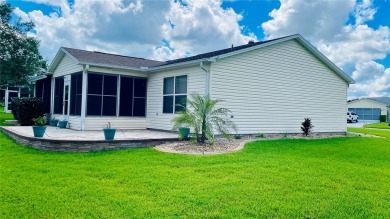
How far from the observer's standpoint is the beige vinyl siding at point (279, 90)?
11445mm

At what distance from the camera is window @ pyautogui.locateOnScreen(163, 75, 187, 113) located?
11.8 metres

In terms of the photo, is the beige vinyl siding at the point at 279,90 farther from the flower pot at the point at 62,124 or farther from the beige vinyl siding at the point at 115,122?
the flower pot at the point at 62,124

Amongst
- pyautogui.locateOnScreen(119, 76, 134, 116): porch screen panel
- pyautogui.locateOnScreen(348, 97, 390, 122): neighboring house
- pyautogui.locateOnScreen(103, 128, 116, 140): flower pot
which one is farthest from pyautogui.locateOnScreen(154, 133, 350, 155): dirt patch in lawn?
pyautogui.locateOnScreen(348, 97, 390, 122): neighboring house

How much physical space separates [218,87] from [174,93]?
6.87 feet

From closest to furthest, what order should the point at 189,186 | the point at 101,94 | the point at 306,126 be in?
the point at 189,186
the point at 101,94
the point at 306,126

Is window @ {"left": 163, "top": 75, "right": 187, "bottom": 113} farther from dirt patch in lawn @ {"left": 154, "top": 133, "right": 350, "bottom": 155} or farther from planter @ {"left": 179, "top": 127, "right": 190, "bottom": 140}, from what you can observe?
dirt patch in lawn @ {"left": 154, "top": 133, "right": 350, "bottom": 155}

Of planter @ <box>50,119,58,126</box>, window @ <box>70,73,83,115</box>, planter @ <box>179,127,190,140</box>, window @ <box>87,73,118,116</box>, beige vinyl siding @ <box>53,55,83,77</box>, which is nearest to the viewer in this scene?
planter @ <box>179,127,190,140</box>

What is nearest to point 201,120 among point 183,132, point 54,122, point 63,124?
point 183,132

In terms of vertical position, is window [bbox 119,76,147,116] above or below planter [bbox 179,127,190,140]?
above

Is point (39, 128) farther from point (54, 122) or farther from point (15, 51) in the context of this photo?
point (15, 51)

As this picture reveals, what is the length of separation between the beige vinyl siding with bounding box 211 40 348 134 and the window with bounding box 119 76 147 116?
4.32 m

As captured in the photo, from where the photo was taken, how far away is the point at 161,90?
12.8m

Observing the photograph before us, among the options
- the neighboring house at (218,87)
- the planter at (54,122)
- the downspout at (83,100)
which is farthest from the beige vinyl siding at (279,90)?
the planter at (54,122)

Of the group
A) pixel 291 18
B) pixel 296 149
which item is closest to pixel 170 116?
pixel 296 149
